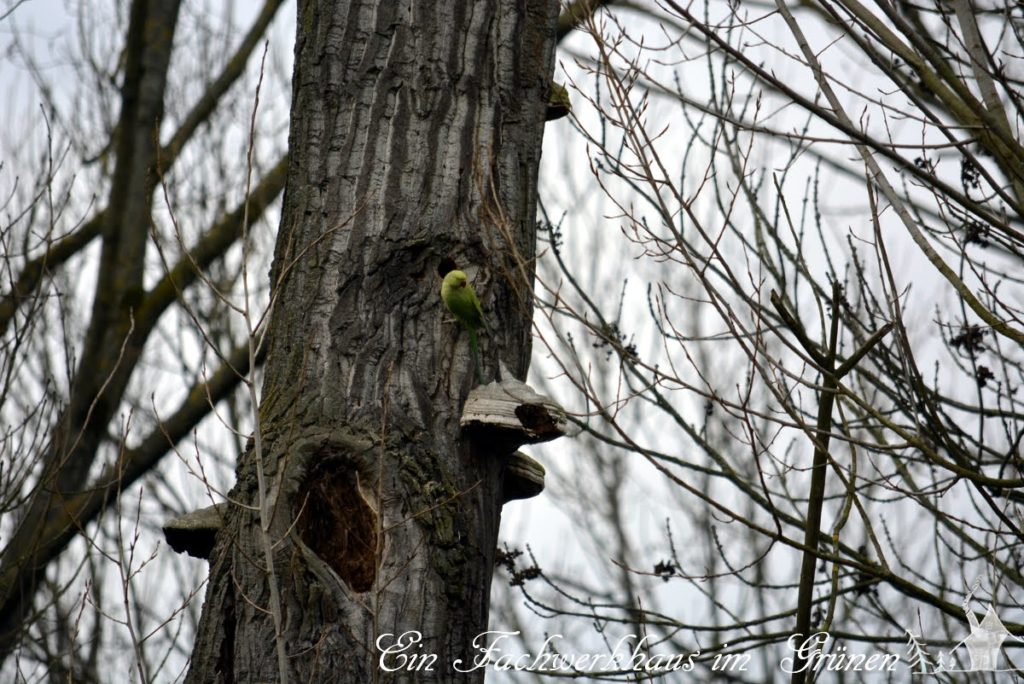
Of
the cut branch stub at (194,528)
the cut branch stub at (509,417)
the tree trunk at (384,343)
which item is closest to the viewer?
the tree trunk at (384,343)

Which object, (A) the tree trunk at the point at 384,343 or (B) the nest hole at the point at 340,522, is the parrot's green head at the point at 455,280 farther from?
(B) the nest hole at the point at 340,522

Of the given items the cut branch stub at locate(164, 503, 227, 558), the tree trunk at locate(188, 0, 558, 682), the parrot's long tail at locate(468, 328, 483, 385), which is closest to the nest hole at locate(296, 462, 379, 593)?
the tree trunk at locate(188, 0, 558, 682)

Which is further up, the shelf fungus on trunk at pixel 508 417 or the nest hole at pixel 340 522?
the shelf fungus on trunk at pixel 508 417

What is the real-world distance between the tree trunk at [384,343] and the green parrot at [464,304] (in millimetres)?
29

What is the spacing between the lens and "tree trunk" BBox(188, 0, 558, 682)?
2600 mm

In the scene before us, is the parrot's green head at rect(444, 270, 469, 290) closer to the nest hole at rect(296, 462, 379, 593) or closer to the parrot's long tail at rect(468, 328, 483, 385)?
the parrot's long tail at rect(468, 328, 483, 385)

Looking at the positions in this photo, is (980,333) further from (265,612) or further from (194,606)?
(194,606)

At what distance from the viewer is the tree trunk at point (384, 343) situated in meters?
2.60

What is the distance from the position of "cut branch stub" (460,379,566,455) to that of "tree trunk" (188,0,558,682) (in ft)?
0.17

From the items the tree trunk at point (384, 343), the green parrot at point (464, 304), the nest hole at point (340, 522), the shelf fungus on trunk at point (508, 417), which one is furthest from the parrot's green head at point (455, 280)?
the nest hole at point (340, 522)

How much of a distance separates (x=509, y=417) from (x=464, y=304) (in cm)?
35

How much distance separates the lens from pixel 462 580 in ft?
A: 8.81

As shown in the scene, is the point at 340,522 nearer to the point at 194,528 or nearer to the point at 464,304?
the point at 194,528

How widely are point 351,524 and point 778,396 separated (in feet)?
3.80
